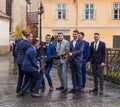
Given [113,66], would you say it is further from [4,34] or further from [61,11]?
[4,34]

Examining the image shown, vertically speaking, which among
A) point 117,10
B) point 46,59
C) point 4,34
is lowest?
point 4,34

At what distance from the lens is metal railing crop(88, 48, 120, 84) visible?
19.0 m

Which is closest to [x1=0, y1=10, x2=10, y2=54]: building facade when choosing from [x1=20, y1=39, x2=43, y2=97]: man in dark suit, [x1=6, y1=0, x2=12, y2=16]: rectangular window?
[x1=6, y1=0, x2=12, y2=16]: rectangular window

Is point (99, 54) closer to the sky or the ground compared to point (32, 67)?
closer to the sky

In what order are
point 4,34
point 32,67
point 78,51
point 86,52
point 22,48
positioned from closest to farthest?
1. point 32,67
2. point 22,48
3. point 78,51
4. point 86,52
5. point 4,34

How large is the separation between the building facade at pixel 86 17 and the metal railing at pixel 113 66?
2695 cm

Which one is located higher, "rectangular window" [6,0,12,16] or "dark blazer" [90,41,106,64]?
"rectangular window" [6,0,12,16]

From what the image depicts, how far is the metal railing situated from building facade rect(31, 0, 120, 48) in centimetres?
2695

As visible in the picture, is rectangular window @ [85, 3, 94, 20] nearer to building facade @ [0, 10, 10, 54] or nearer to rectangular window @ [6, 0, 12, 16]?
building facade @ [0, 10, 10, 54]

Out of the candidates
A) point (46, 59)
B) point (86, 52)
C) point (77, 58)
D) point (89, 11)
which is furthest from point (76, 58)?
point (89, 11)

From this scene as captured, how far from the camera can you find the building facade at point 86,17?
47.0m

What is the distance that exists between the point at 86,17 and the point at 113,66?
→ 2820cm

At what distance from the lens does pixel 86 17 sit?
156 feet

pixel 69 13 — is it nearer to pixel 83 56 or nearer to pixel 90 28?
pixel 90 28
